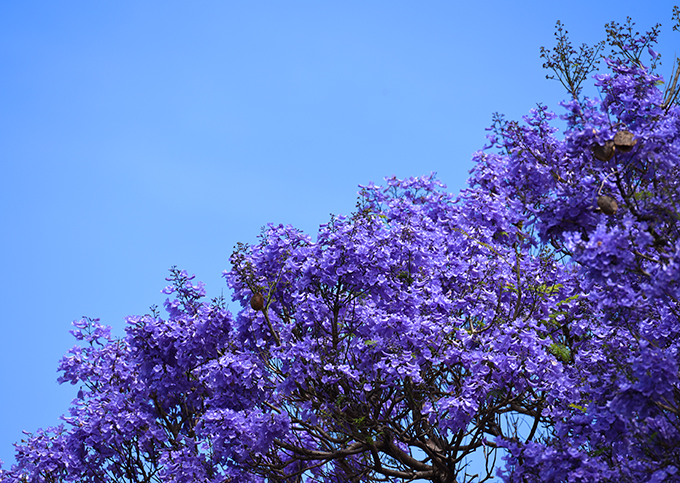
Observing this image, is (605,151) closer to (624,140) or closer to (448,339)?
(624,140)

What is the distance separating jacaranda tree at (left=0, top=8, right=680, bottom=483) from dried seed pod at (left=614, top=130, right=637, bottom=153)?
24 millimetres

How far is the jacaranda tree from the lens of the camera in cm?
602

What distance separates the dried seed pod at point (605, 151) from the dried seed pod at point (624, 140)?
51mm

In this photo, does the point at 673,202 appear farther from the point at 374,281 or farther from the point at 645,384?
the point at 374,281

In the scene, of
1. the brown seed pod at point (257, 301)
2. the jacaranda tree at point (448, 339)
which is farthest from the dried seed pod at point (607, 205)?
the brown seed pod at point (257, 301)

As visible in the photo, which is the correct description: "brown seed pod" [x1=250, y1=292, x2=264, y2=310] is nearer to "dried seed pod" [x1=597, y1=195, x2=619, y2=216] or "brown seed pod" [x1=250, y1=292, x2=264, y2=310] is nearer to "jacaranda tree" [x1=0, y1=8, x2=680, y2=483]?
"jacaranda tree" [x1=0, y1=8, x2=680, y2=483]

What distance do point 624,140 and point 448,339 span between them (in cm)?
291

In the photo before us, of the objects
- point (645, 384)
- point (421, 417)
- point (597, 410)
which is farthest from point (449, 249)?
point (645, 384)

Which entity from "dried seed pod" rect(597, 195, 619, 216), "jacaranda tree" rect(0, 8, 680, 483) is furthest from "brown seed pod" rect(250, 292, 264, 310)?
"dried seed pod" rect(597, 195, 619, 216)

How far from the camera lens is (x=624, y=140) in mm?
6094

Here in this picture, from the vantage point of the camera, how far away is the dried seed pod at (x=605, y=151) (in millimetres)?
6086

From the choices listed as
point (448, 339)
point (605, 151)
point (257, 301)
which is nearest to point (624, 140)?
point (605, 151)

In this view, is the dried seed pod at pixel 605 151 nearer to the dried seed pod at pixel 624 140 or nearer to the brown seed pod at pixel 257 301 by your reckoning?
the dried seed pod at pixel 624 140

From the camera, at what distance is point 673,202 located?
5.62m
